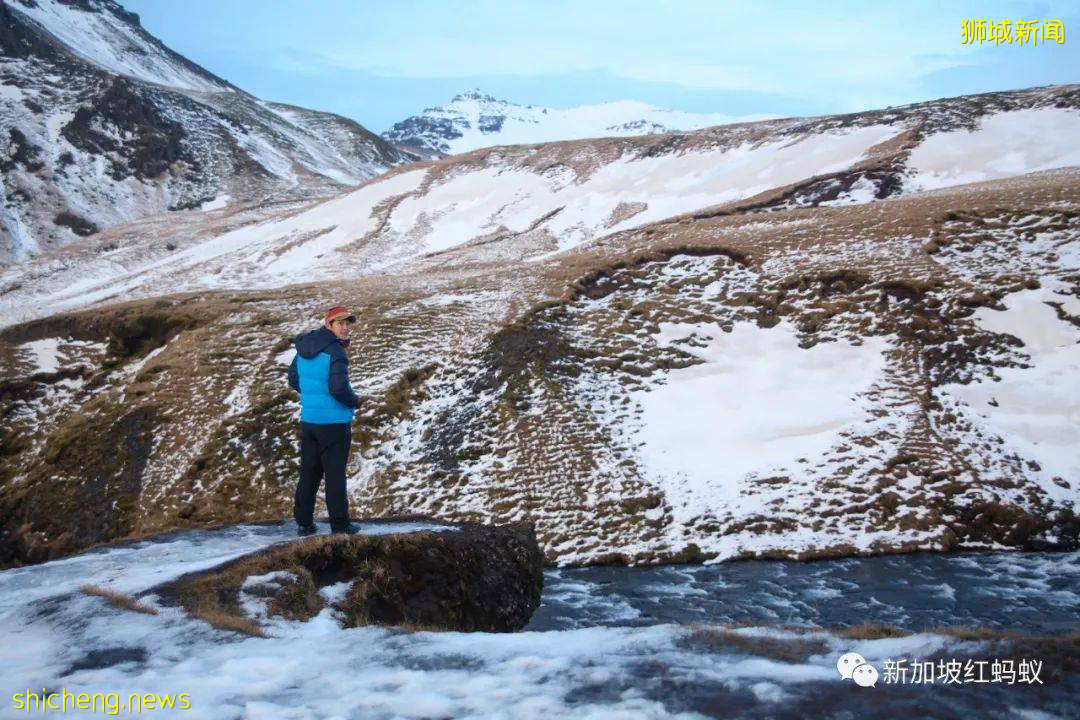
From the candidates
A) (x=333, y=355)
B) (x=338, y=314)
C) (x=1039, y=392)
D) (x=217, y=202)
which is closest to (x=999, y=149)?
(x=1039, y=392)

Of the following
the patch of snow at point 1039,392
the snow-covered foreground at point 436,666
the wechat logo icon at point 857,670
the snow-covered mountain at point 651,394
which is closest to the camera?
the snow-covered foreground at point 436,666

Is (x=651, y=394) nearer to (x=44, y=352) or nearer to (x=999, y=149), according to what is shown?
(x=44, y=352)

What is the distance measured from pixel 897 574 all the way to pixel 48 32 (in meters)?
164

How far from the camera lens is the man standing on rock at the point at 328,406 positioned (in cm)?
1005

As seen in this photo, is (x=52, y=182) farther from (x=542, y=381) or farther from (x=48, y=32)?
(x=542, y=381)

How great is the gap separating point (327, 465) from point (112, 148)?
382ft

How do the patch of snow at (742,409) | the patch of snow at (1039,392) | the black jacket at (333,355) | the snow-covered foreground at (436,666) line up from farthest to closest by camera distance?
the patch of snow at (742,409) → the patch of snow at (1039,392) → the black jacket at (333,355) → the snow-covered foreground at (436,666)

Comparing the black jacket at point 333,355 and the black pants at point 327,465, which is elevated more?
the black jacket at point 333,355

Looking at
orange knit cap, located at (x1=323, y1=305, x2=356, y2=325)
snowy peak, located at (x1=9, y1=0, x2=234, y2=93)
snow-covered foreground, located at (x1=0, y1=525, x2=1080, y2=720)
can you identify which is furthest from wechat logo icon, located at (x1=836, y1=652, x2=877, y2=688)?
snowy peak, located at (x1=9, y1=0, x2=234, y2=93)

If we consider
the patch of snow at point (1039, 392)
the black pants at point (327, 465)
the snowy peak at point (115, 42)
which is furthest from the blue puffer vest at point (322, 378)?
the snowy peak at point (115, 42)

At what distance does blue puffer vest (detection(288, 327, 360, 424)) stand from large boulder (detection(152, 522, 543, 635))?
1768mm

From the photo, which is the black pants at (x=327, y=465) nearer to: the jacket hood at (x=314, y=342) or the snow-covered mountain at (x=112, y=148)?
the jacket hood at (x=314, y=342)

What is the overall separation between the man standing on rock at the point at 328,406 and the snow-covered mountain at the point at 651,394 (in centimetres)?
559

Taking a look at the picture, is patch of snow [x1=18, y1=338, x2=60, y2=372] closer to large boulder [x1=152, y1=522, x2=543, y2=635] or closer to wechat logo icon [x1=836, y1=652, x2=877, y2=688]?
large boulder [x1=152, y1=522, x2=543, y2=635]
